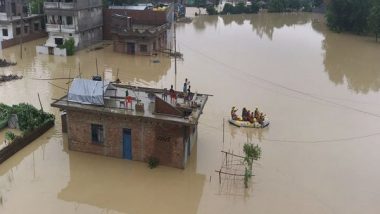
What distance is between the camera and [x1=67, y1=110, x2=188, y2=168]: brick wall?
1803 centimetres

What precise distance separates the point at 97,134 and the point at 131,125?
1998 mm

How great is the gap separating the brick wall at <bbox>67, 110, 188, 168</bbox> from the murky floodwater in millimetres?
515

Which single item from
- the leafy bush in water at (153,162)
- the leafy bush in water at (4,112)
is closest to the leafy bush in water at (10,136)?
the leafy bush in water at (4,112)

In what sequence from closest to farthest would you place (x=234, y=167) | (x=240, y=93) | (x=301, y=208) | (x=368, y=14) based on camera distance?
(x=301, y=208) < (x=234, y=167) < (x=240, y=93) < (x=368, y=14)

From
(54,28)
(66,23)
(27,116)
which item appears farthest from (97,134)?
(54,28)

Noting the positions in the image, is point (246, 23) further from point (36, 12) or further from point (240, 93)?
point (240, 93)

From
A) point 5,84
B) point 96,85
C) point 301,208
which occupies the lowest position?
point 301,208

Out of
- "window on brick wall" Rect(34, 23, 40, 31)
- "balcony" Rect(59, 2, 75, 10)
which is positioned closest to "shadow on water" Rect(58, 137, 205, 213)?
"balcony" Rect(59, 2, 75, 10)

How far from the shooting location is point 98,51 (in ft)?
141

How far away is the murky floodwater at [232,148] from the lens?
16.4 m

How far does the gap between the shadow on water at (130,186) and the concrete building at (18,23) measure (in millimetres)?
29191

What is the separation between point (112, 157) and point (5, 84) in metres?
15.7

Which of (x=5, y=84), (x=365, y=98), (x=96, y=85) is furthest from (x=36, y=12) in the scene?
(x=365, y=98)

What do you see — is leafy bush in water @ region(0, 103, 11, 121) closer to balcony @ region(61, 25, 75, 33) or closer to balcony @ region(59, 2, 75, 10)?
balcony @ region(61, 25, 75, 33)
